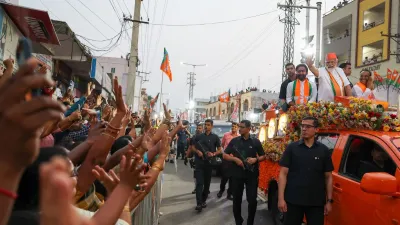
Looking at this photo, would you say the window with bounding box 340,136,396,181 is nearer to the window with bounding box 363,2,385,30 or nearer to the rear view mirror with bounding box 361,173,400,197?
the rear view mirror with bounding box 361,173,400,197

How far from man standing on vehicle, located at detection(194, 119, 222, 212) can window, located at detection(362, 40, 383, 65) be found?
61.3 ft

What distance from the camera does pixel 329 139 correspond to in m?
4.76

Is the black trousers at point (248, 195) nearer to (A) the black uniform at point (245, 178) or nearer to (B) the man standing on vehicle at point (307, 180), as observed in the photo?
(A) the black uniform at point (245, 178)

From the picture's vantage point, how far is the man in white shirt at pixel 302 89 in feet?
21.7

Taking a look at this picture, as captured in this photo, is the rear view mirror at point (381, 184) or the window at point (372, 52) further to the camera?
the window at point (372, 52)

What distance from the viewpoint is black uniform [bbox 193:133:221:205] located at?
25.2ft

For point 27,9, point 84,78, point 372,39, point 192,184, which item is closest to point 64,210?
point 27,9

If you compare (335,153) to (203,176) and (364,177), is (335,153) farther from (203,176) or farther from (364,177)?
(203,176)

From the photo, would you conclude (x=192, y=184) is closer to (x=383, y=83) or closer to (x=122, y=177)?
(x=383, y=83)

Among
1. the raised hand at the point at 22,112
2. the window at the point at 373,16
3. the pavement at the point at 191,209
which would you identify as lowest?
the pavement at the point at 191,209

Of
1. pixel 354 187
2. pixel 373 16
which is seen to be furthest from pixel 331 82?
pixel 373 16

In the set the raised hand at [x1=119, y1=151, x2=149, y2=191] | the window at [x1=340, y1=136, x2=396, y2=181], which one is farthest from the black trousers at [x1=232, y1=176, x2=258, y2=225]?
the raised hand at [x1=119, y1=151, x2=149, y2=191]

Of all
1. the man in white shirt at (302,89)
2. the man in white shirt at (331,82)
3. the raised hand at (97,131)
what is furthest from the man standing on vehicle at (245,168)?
the raised hand at (97,131)

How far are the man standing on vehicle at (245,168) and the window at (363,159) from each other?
76.5 inches
